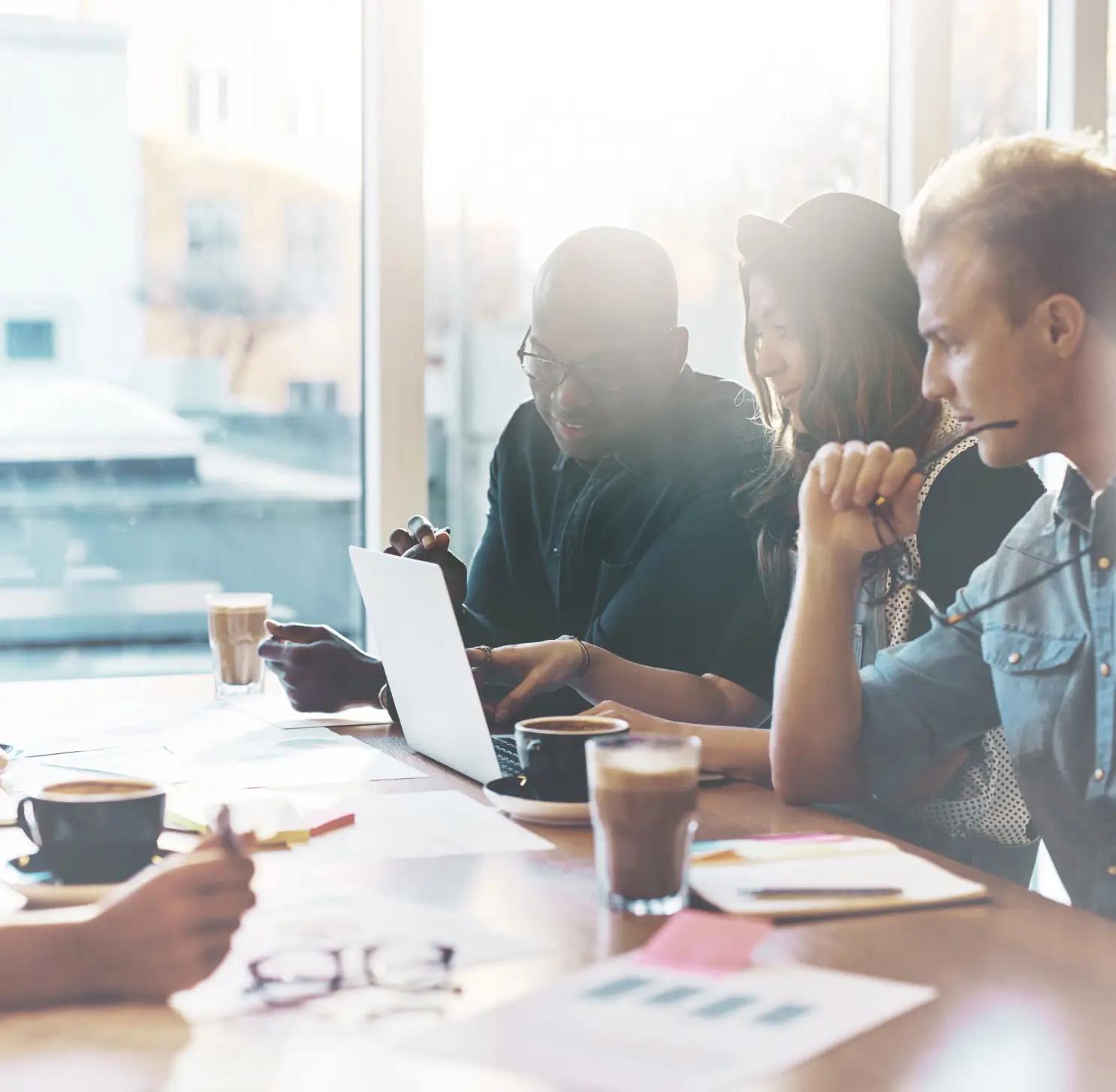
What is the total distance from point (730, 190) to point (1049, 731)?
1.74 metres

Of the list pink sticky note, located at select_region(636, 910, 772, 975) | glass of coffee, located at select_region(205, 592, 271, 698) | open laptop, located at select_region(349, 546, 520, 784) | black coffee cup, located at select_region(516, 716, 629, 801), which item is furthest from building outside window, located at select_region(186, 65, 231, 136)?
pink sticky note, located at select_region(636, 910, 772, 975)

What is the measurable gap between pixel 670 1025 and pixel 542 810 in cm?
48

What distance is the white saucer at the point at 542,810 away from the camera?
1.23 metres

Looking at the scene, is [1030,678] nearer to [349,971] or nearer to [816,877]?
[816,877]

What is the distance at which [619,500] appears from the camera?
2193 mm

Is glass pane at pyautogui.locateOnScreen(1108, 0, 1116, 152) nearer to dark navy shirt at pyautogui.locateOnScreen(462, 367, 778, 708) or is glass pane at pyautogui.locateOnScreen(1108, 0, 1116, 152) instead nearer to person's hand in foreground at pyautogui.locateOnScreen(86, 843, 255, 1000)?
dark navy shirt at pyautogui.locateOnScreen(462, 367, 778, 708)

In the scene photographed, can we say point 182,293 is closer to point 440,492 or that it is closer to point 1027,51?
point 440,492

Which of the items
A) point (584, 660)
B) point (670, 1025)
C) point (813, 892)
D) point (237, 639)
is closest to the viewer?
point (670, 1025)

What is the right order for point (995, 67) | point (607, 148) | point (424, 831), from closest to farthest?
point (424, 831), point (607, 148), point (995, 67)

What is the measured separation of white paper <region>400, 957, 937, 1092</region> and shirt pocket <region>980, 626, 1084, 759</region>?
65cm

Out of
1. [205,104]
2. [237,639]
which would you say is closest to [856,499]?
[237,639]

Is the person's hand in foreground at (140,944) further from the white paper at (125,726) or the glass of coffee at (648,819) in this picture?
the white paper at (125,726)

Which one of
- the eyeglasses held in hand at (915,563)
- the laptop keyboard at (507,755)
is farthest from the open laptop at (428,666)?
the eyeglasses held in hand at (915,563)

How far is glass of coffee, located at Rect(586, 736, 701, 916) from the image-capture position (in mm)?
972
